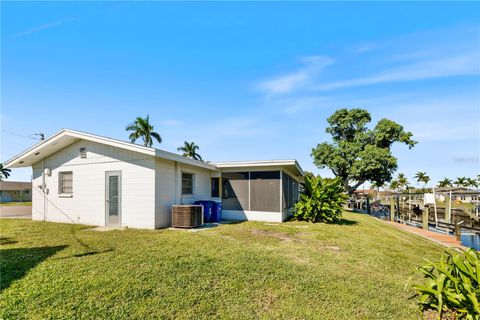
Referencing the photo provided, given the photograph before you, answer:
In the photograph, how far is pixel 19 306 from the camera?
2.97 meters

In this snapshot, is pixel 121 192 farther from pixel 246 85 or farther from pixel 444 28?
pixel 444 28

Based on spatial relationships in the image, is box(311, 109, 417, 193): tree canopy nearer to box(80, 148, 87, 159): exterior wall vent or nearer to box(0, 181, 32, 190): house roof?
box(80, 148, 87, 159): exterior wall vent

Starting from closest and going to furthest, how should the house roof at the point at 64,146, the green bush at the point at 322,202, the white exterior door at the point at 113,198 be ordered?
the house roof at the point at 64,146, the white exterior door at the point at 113,198, the green bush at the point at 322,202

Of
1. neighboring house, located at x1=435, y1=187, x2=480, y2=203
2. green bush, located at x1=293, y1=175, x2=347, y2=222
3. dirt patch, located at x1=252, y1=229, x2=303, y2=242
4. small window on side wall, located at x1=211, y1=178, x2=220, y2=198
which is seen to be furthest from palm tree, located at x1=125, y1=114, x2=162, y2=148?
neighboring house, located at x1=435, y1=187, x2=480, y2=203

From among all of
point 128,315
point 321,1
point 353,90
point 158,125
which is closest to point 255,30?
point 321,1

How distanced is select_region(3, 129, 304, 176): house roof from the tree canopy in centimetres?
1190

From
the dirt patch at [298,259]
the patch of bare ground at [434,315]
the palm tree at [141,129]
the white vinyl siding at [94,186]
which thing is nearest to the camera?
the patch of bare ground at [434,315]

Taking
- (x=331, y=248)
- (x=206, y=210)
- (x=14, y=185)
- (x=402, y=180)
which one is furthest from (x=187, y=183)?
(x=402, y=180)

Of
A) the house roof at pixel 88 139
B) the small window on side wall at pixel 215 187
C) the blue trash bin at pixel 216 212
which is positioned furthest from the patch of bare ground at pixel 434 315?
the small window on side wall at pixel 215 187

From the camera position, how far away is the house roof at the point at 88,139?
8539mm

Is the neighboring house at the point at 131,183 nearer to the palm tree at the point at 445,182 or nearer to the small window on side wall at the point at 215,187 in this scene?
the small window on side wall at the point at 215,187

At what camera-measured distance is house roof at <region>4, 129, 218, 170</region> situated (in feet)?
27.8

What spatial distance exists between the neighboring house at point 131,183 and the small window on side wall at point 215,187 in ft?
0.13

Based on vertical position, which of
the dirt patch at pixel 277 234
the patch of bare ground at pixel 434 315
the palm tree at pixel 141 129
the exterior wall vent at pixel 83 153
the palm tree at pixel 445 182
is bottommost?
the palm tree at pixel 445 182
